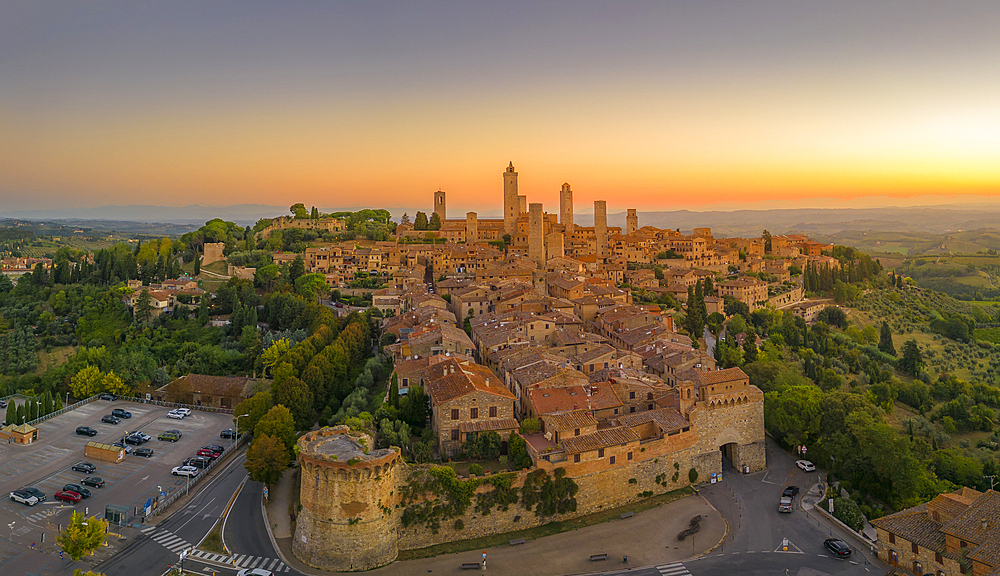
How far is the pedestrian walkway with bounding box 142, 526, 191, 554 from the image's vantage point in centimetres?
2577

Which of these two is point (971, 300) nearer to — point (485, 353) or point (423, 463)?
point (485, 353)

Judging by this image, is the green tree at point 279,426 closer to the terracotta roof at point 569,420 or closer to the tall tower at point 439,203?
the terracotta roof at point 569,420

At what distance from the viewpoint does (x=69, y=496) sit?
30.1 metres

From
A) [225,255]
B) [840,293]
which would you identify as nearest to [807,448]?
[840,293]

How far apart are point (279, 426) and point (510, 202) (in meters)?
65.9

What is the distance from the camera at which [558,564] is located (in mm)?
25156

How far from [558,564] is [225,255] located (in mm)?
79466

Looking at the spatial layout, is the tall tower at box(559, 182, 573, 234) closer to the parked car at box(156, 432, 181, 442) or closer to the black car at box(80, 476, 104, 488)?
the parked car at box(156, 432, 181, 442)

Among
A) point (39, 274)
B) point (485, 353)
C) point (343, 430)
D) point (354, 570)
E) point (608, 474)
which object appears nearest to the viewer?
point (354, 570)

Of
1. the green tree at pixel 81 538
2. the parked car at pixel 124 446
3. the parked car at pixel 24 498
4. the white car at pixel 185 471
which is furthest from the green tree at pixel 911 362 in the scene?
the parked car at pixel 24 498

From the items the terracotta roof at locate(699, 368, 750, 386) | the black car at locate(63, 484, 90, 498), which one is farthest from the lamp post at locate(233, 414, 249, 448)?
the terracotta roof at locate(699, 368, 750, 386)

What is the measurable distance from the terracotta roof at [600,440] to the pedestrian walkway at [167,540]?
660 inches

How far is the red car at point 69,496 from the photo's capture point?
30.0 metres

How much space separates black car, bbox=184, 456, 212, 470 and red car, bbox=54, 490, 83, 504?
17.0ft
